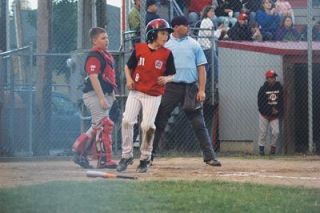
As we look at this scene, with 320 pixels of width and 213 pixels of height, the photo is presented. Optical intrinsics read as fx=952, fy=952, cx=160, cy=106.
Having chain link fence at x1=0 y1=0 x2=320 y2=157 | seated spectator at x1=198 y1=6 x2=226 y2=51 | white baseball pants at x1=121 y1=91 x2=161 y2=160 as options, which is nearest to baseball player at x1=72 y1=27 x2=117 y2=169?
white baseball pants at x1=121 y1=91 x2=161 y2=160

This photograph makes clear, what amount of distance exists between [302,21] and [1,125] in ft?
24.9

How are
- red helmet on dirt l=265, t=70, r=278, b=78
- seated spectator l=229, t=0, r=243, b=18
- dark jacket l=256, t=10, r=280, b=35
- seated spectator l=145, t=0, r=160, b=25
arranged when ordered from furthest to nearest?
1. seated spectator l=229, t=0, r=243, b=18
2. dark jacket l=256, t=10, r=280, b=35
3. red helmet on dirt l=265, t=70, r=278, b=78
4. seated spectator l=145, t=0, r=160, b=25

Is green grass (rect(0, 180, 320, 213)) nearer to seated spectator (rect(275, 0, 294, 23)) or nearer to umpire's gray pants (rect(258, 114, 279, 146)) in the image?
umpire's gray pants (rect(258, 114, 279, 146))

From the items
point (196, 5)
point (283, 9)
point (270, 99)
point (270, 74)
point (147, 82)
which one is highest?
point (196, 5)

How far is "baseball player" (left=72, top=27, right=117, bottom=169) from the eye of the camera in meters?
12.1

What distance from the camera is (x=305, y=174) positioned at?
1215 cm

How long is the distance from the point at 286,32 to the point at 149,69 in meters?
7.95

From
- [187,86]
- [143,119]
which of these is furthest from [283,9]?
[143,119]

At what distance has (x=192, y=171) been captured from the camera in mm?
12219

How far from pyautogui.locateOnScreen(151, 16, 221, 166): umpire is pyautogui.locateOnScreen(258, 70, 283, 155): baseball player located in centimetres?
480

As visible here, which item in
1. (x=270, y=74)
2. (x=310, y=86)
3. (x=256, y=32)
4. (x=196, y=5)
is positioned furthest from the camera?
(x=196, y=5)

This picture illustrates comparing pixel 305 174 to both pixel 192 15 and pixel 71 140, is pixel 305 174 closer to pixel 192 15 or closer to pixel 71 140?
pixel 71 140

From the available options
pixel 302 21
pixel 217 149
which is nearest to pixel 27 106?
pixel 217 149

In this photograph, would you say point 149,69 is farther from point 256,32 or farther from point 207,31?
point 256,32
